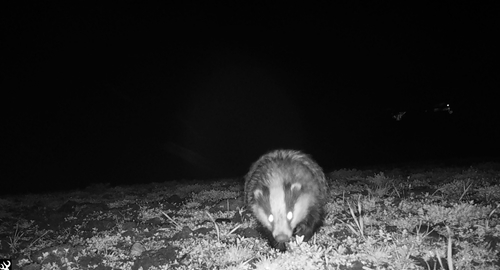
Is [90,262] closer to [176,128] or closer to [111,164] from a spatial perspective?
[111,164]

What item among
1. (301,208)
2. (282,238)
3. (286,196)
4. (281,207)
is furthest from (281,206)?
(301,208)

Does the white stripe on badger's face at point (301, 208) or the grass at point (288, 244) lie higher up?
the white stripe on badger's face at point (301, 208)

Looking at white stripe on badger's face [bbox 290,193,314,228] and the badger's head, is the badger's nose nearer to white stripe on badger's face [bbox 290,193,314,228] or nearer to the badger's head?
the badger's head

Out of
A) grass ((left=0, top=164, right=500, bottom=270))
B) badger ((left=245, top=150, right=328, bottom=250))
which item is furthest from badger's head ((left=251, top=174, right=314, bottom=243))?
grass ((left=0, top=164, right=500, bottom=270))

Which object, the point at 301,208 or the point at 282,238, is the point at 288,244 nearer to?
the point at 282,238

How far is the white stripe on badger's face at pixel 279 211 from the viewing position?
14.4ft

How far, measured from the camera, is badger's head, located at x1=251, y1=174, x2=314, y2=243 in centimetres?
442

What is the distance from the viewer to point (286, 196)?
179 inches

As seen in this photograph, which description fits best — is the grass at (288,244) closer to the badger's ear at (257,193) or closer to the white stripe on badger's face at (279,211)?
the white stripe on badger's face at (279,211)

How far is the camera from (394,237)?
434 centimetres

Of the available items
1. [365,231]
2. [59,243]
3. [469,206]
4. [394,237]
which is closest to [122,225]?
[59,243]

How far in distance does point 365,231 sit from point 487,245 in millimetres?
1444

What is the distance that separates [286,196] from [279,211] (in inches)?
9.0

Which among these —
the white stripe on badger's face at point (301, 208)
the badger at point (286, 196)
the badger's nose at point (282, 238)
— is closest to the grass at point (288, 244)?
the badger's nose at point (282, 238)
